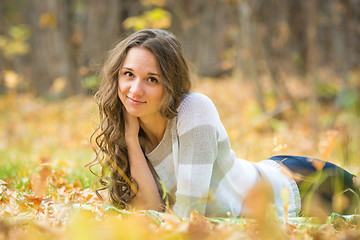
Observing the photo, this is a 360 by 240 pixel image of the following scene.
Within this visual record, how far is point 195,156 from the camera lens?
2.18 meters

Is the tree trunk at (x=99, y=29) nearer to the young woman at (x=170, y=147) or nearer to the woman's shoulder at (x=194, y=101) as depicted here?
the young woman at (x=170, y=147)

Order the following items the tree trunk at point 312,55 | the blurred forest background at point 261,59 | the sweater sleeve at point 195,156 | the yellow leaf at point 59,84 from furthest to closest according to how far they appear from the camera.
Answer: the yellow leaf at point 59,84
the blurred forest background at point 261,59
the tree trunk at point 312,55
the sweater sleeve at point 195,156

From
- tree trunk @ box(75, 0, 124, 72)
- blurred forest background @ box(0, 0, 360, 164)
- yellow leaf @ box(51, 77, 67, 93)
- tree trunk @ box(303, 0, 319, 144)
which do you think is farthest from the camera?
tree trunk @ box(75, 0, 124, 72)

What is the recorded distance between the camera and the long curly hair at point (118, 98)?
2240 mm

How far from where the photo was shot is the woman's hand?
8.09 feet

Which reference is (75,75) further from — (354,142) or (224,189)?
(224,189)

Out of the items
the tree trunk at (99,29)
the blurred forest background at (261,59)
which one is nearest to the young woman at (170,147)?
the blurred forest background at (261,59)

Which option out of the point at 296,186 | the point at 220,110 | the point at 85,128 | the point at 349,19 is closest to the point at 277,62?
the point at 349,19

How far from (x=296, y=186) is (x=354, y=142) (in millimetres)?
2852

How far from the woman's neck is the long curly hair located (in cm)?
13

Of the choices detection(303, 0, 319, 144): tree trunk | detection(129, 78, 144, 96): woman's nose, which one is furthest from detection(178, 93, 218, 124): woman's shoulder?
detection(303, 0, 319, 144): tree trunk

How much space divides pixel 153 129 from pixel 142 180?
12.5 inches

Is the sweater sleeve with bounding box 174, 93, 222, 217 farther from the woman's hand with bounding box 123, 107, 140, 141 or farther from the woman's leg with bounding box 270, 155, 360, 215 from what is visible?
the woman's leg with bounding box 270, 155, 360, 215

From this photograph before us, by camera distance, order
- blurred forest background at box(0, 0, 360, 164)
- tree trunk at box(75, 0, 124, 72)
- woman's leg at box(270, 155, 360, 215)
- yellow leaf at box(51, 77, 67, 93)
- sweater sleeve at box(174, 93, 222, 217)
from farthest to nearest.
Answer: tree trunk at box(75, 0, 124, 72), yellow leaf at box(51, 77, 67, 93), blurred forest background at box(0, 0, 360, 164), woman's leg at box(270, 155, 360, 215), sweater sleeve at box(174, 93, 222, 217)
